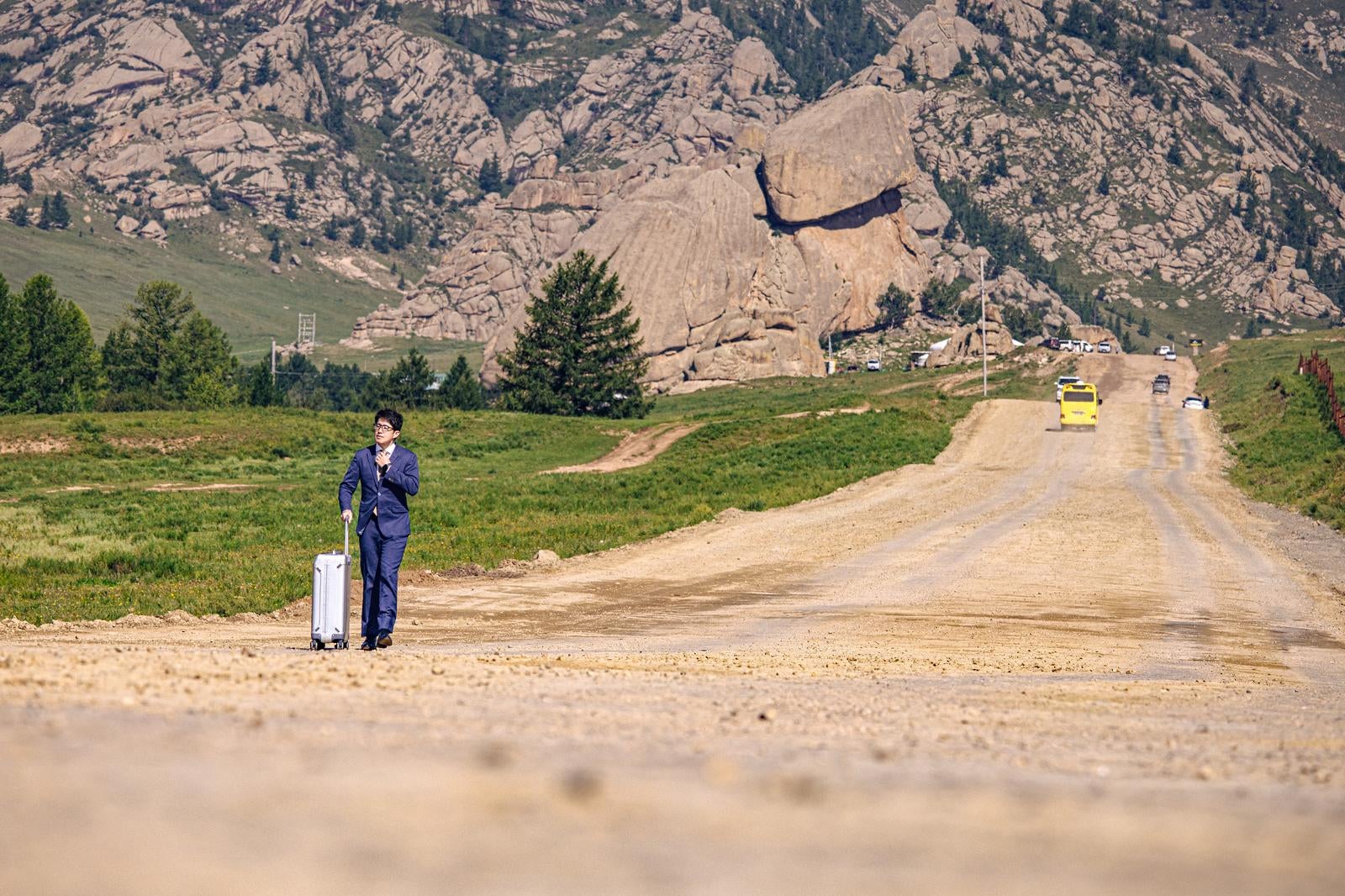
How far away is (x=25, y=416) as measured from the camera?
57.7m

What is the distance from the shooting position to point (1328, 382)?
217 ft

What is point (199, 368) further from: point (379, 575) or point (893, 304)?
point (379, 575)

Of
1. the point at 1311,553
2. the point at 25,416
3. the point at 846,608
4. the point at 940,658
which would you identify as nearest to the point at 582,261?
the point at 25,416

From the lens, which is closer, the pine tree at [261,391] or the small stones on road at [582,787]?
the small stones on road at [582,787]

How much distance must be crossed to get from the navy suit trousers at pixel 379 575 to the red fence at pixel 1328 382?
153 ft

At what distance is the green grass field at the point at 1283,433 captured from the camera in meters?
39.6

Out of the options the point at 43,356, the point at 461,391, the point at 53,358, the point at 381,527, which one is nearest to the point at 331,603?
the point at 381,527

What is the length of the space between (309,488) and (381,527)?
2951cm

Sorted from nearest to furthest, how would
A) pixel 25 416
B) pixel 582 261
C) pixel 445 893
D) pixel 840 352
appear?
pixel 445 893 < pixel 25 416 < pixel 582 261 < pixel 840 352

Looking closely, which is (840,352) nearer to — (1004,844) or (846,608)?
(846,608)

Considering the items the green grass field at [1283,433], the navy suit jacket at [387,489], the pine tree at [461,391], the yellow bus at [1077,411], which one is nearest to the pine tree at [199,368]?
the pine tree at [461,391]

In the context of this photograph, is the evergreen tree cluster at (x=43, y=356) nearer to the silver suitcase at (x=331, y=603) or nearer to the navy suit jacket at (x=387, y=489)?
the navy suit jacket at (x=387, y=489)

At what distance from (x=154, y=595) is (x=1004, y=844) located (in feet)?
53.4

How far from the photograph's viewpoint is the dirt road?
13.5ft
